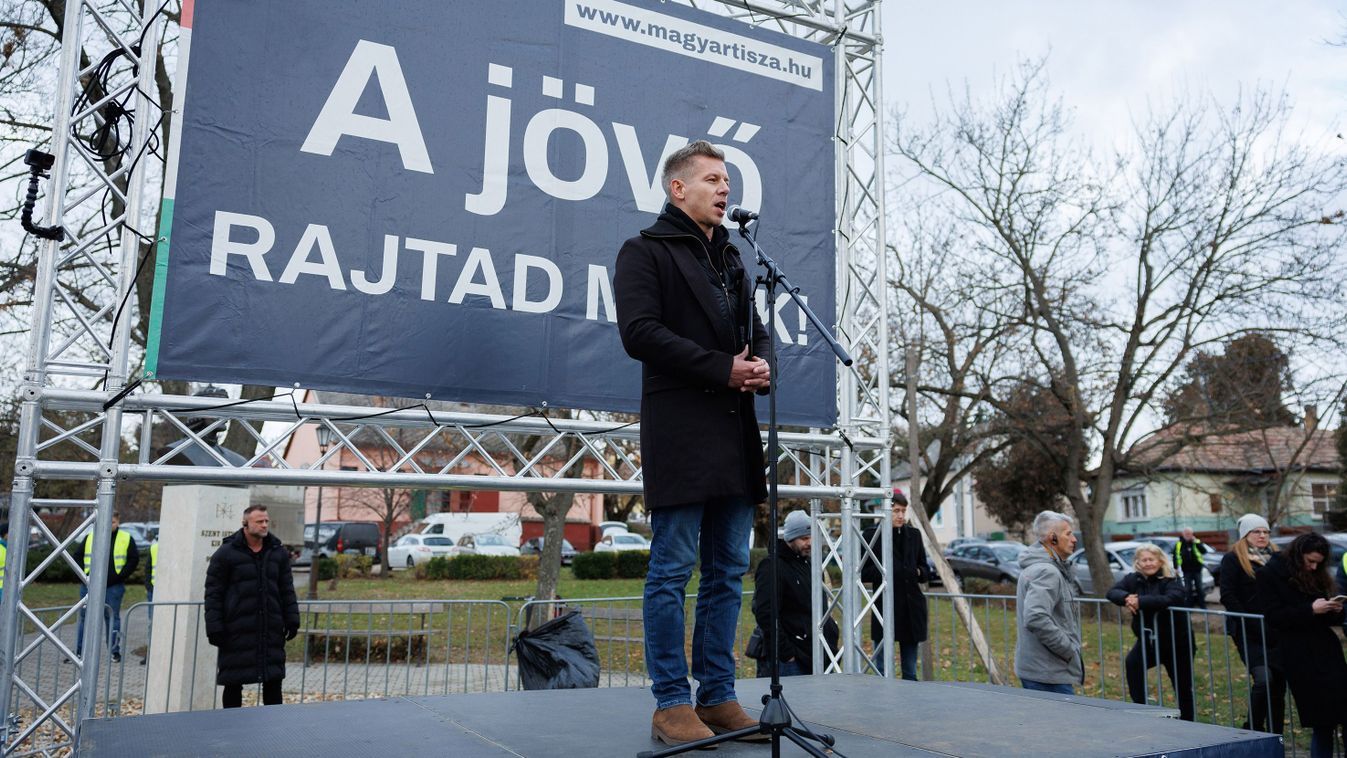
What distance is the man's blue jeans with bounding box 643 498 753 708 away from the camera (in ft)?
10.1

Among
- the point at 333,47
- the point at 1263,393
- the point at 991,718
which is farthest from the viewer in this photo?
the point at 1263,393

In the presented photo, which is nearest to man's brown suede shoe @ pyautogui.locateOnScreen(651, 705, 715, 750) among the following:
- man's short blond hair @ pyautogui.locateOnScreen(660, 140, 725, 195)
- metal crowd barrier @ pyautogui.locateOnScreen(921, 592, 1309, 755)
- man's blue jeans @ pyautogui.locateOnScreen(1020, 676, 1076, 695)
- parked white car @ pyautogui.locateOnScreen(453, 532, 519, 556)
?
man's short blond hair @ pyautogui.locateOnScreen(660, 140, 725, 195)

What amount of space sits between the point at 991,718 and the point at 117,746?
3.21m

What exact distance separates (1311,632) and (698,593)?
484 centimetres

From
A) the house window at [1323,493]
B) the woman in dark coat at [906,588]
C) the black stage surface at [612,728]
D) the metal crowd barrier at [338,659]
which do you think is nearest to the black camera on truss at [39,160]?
the black stage surface at [612,728]

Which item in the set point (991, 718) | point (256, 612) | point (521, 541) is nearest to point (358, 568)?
point (521, 541)

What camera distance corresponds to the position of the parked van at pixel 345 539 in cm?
3200

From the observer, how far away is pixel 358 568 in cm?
2812

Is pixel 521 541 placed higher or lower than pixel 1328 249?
lower

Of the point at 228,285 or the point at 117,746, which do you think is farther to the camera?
the point at 228,285

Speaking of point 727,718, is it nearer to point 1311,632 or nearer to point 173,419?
point 173,419

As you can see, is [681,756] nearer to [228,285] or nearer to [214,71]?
[228,285]

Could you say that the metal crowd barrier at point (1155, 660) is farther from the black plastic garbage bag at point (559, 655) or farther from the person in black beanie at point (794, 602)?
the black plastic garbage bag at point (559, 655)

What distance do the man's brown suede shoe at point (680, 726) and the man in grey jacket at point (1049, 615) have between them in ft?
11.7
